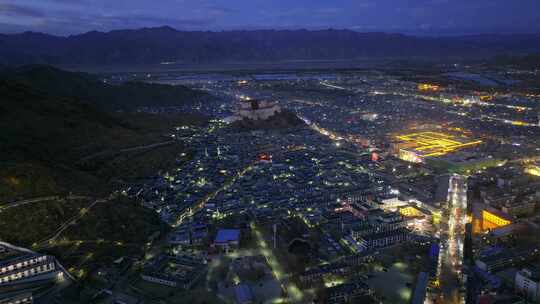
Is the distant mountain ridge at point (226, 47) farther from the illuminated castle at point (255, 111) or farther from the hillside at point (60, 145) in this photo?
the hillside at point (60, 145)

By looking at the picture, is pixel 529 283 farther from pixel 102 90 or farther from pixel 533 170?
pixel 102 90

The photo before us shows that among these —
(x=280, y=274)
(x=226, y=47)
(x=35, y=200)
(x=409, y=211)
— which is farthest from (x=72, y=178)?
(x=226, y=47)

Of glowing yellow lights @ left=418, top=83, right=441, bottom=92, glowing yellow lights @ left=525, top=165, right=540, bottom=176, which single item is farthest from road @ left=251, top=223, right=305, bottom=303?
glowing yellow lights @ left=418, top=83, right=441, bottom=92

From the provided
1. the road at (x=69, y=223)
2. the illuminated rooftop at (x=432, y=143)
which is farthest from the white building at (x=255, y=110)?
the road at (x=69, y=223)

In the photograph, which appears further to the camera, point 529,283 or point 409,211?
point 409,211

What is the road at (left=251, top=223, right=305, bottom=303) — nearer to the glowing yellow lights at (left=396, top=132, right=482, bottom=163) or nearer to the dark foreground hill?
the dark foreground hill
